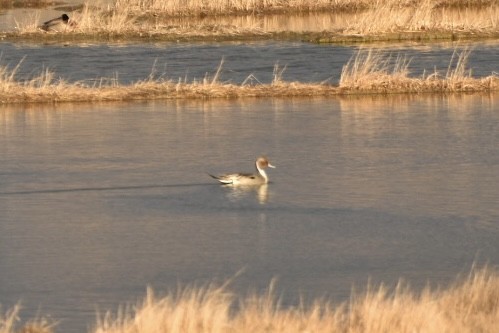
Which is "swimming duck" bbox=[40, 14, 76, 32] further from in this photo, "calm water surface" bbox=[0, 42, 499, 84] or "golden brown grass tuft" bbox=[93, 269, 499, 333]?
"golden brown grass tuft" bbox=[93, 269, 499, 333]

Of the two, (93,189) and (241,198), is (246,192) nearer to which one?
(241,198)

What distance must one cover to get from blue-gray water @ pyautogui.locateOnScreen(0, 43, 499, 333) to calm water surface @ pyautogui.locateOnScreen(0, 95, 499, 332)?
3 centimetres

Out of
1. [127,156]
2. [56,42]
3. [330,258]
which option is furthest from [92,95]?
[330,258]

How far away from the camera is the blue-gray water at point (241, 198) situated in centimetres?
1216

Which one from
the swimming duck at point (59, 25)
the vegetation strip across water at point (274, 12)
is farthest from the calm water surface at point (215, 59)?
the swimming duck at point (59, 25)

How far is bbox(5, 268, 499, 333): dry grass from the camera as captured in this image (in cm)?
930

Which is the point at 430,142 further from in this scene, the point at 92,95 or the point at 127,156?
the point at 92,95

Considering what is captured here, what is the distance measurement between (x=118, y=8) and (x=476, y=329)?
32851 mm

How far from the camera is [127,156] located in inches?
757

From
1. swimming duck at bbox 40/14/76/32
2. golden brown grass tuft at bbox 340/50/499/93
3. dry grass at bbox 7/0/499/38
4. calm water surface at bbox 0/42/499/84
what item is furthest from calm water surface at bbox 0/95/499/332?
swimming duck at bbox 40/14/76/32

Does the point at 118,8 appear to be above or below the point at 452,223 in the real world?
above

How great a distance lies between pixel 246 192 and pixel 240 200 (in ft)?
1.65

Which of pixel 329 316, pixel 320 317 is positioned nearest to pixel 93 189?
pixel 320 317

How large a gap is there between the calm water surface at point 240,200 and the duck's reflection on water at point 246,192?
63mm
